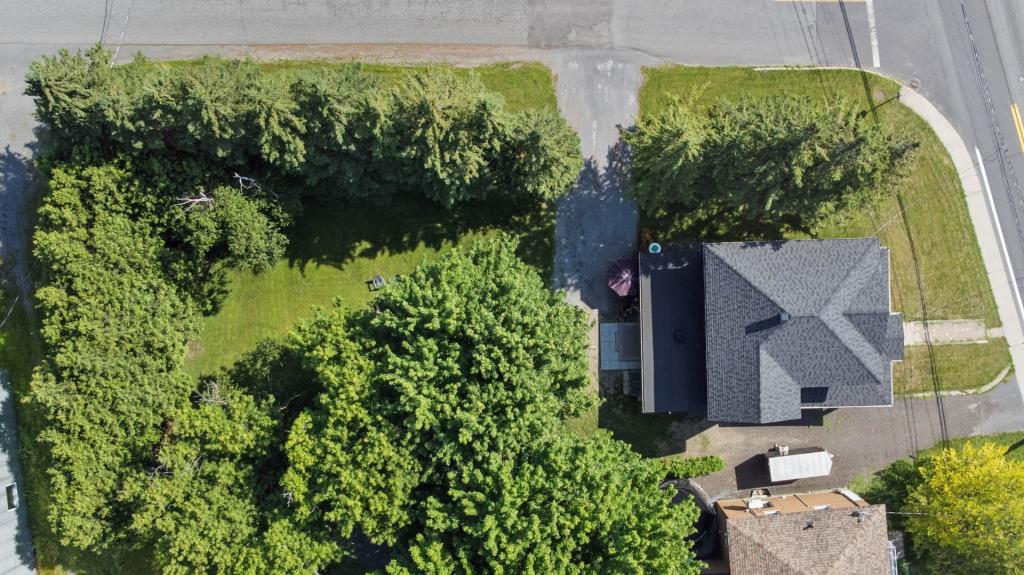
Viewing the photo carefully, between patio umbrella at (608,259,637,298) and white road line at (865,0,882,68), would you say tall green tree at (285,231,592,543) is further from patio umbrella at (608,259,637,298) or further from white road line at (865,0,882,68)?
white road line at (865,0,882,68)

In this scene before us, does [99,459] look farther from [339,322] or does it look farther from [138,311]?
[339,322]

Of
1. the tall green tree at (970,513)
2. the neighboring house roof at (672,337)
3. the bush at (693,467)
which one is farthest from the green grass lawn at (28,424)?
the tall green tree at (970,513)

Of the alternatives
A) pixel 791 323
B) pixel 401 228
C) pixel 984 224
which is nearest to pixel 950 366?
pixel 984 224

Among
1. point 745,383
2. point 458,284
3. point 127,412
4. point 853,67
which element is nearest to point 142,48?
point 127,412

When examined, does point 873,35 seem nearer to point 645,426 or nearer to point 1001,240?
point 1001,240

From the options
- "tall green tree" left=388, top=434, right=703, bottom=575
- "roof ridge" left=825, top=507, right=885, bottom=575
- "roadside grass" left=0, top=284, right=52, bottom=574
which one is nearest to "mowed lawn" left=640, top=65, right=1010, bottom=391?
"roof ridge" left=825, top=507, right=885, bottom=575
